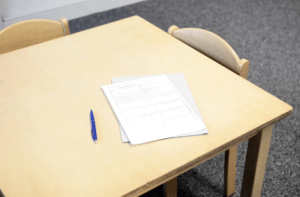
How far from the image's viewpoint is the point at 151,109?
999mm

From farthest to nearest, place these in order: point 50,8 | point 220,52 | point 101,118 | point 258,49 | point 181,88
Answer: point 50,8
point 258,49
point 220,52
point 181,88
point 101,118

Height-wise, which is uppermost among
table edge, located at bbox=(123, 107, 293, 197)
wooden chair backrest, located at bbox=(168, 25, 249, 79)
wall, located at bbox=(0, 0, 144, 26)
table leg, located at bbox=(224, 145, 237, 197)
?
wooden chair backrest, located at bbox=(168, 25, 249, 79)

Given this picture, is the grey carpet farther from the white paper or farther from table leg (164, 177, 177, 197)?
the white paper

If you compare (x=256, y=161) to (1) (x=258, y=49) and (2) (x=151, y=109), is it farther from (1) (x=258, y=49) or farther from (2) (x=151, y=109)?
(1) (x=258, y=49)

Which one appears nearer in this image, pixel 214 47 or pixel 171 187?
pixel 214 47

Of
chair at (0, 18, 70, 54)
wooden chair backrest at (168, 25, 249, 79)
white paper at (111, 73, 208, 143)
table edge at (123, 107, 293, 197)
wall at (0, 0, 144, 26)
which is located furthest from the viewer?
wall at (0, 0, 144, 26)

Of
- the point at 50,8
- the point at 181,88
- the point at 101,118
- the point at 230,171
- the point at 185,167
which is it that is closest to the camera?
the point at 185,167

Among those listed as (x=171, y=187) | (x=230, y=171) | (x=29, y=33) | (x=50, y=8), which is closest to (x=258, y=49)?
(x=230, y=171)

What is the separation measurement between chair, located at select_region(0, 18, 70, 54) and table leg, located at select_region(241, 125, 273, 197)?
998 millimetres

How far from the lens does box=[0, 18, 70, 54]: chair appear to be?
56.9 inches

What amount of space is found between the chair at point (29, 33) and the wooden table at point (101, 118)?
172mm

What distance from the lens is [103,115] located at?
991 millimetres

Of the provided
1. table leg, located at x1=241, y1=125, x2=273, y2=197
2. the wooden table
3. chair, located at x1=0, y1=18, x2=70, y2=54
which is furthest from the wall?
table leg, located at x1=241, y1=125, x2=273, y2=197

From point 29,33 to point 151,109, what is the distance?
2.68 ft
